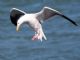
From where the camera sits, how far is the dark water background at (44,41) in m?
12.5

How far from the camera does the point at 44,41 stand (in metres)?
13.1

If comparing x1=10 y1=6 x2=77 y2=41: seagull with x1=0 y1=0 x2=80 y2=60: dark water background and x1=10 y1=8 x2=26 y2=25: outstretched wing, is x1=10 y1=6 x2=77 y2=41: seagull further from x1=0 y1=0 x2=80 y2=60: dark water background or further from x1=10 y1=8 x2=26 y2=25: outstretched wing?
x1=0 y1=0 x2=80 y2=60: dark water background

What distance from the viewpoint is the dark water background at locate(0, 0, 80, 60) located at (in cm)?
1245

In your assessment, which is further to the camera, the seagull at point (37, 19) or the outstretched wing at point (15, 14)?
the outstretched wing at point (15, 14)

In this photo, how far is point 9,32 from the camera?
531 inches

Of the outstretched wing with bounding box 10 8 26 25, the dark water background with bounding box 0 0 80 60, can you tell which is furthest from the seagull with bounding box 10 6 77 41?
the dark water background with bounding box 0 0 80 60

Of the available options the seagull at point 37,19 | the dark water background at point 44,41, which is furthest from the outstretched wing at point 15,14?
the dark water background at point 44,41

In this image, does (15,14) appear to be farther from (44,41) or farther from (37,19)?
(44,41)

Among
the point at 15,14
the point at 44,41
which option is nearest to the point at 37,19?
the point at 15,14

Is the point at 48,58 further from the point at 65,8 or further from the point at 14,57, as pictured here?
the point at 65,8

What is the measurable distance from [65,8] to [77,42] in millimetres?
1944

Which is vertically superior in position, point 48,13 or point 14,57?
point 48,13

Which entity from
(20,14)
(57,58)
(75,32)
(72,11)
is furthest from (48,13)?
(72,11)

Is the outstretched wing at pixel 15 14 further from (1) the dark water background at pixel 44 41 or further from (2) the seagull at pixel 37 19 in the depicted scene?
(1) the dark water background at pixel 44 41
